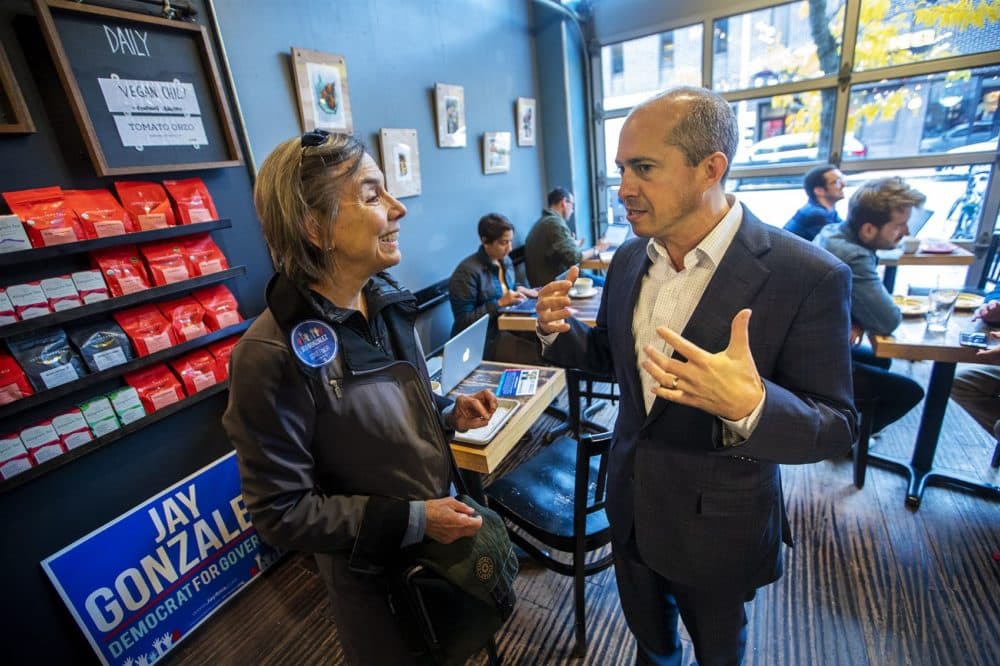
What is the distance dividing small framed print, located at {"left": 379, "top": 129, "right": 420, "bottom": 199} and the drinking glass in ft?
9.60

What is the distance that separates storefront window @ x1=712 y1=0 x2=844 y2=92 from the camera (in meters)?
4.00

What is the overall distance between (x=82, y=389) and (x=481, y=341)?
1.47 m

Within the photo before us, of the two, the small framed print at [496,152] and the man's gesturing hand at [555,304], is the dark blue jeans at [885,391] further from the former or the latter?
the small framed print at [496,152]

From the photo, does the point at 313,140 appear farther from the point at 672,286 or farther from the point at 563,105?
the point at 563,105

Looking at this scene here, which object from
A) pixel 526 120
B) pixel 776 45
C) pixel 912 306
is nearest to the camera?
pixel 912 306

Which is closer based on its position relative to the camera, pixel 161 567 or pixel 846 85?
pixel 161 567

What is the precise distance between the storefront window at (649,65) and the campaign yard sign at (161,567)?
5.07m

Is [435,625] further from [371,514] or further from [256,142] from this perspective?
[256,142]

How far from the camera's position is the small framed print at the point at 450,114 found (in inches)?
131

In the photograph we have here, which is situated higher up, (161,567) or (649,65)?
(649,65)

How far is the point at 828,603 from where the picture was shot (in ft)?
6.00

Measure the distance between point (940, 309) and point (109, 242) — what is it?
11.2 feet

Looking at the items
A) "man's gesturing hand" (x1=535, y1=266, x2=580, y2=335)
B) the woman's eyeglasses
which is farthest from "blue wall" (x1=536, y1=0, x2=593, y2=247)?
the woman's eyeglasses

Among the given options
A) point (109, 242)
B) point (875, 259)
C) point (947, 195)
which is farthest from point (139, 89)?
point (947, 195)
